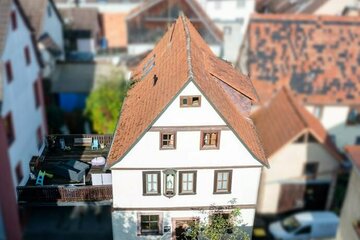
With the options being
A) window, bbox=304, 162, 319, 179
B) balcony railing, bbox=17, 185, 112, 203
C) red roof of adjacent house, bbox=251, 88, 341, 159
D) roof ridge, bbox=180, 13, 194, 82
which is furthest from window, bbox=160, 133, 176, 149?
window, bbox=304, 162, 319, 179

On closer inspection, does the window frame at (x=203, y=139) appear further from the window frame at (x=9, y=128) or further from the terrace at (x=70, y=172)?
the window frame at (x=9, y=128)

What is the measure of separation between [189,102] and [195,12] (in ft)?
95.5

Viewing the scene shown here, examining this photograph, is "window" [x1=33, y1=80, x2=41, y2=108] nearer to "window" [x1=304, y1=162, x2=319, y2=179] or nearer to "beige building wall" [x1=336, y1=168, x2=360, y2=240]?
"window" [x1=304, y1=162, x2=319, y2=179]

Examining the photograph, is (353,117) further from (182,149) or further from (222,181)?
(182,149)

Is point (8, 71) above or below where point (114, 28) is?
above

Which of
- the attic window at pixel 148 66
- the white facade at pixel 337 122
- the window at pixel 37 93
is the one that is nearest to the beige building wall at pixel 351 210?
the white facade at pixel 337 122

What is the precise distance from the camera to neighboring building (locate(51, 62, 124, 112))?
49281mm

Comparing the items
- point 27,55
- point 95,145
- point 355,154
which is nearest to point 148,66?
point 95,145

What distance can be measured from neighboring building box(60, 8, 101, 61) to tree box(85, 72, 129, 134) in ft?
62.4

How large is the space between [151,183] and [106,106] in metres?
16.9

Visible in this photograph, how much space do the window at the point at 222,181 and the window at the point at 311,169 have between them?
15892 mm

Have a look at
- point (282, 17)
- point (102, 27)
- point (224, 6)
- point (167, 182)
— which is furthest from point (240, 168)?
point (102, 27)

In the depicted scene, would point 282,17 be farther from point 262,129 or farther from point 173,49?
point 173,49

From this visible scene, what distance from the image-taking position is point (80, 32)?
199ft
